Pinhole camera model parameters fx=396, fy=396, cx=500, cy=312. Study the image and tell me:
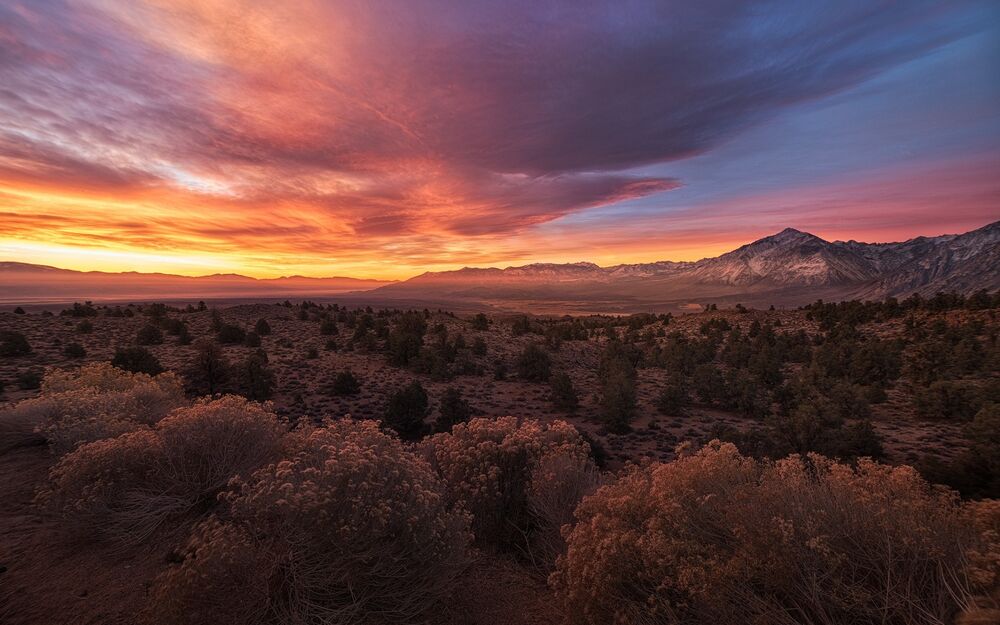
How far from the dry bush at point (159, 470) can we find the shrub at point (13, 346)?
22273 mm

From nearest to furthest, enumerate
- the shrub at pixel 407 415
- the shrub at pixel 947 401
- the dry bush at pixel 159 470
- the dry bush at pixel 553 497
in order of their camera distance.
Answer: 1. the dry bush at pixel 159 470
2. the dry bush at pixel 553 497
3. the shrub at pixel 407 415
4. the shrub at pixel 947 401

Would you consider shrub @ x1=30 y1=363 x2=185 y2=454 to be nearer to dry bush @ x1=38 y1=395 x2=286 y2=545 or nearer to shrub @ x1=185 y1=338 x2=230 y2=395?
dry bush @ x1=38 y1=395 x2=286 y2=545

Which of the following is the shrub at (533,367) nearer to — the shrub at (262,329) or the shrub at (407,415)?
the shrub at (407,415)

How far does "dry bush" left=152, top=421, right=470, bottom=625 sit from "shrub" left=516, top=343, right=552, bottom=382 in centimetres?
2134

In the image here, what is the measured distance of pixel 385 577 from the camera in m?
5.43

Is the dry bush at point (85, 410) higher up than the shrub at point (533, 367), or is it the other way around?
the dry bush at point (85, 410)

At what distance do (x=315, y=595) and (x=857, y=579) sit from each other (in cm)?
642

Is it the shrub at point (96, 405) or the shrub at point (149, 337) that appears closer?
the shrub at point (96, 405)

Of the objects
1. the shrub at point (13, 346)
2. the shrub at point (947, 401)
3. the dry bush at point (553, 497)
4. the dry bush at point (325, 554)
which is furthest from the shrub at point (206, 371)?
the shrub at point (947, 401)

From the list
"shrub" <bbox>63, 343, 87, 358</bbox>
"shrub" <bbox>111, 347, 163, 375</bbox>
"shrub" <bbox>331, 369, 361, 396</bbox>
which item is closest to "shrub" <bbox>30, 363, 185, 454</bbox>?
"shrub" <bbox>111, 347, 163, 375</bbox>

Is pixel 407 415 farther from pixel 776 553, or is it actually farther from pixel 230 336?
pixel 230 336

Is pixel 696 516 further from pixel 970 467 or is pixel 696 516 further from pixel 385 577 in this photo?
pixel 970 467

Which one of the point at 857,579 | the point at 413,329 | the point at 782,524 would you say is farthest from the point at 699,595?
the point at 413,329

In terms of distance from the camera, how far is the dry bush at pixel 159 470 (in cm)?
673
